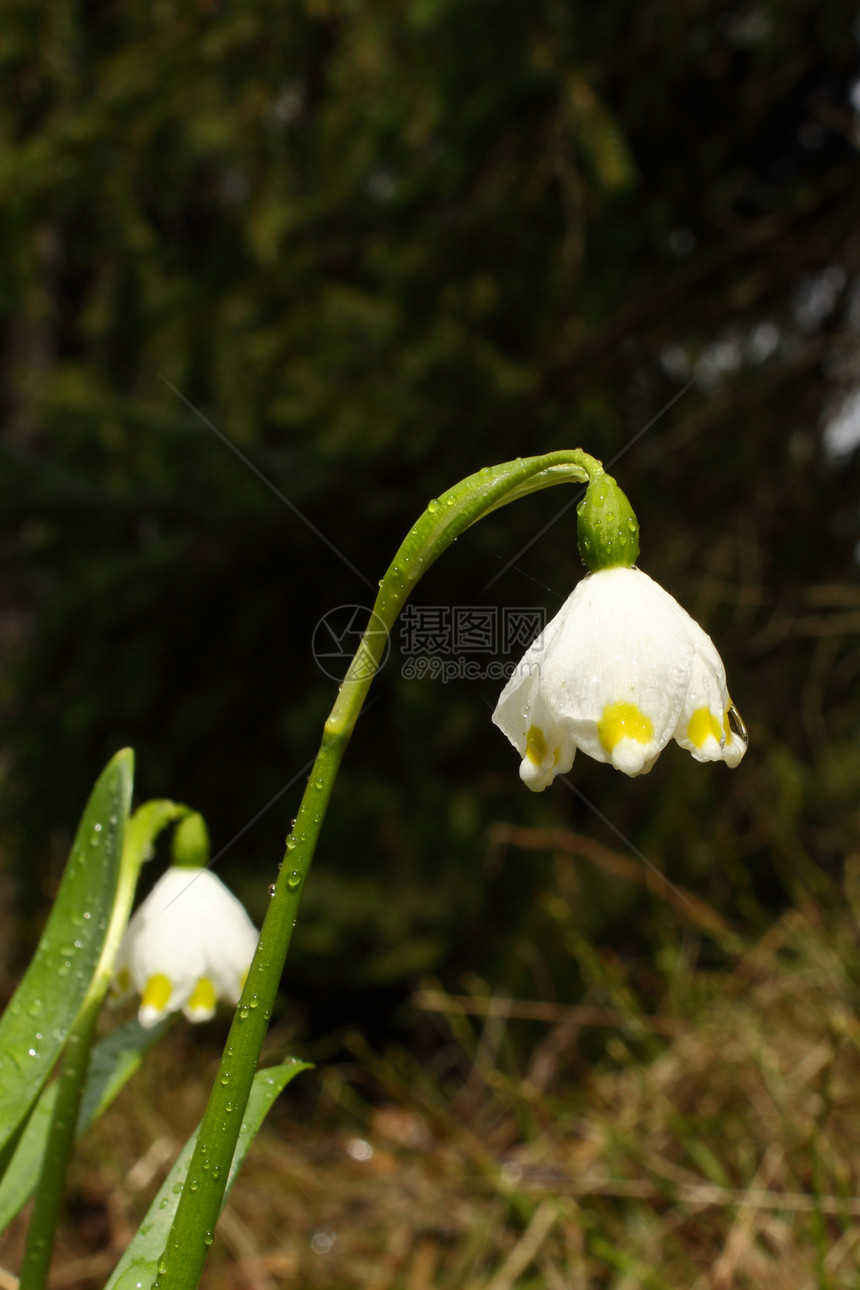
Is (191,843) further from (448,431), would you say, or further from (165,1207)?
(448,431)

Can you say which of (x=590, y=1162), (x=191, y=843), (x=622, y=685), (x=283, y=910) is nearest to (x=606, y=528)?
(x=622, y=685)

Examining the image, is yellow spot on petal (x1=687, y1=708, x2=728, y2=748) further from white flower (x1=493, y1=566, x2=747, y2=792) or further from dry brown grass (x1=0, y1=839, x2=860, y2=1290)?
dry brown grass (x1=0, y1=839, x2=860, y2=1290)

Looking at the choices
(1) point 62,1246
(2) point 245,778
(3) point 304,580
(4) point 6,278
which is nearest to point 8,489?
(4) point 6,278

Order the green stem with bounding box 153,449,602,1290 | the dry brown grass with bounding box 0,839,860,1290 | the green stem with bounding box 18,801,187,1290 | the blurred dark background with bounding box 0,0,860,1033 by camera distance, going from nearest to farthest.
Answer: the green stem with bounding box 153,449,602,1290
the green stem with bounding box 18,801,187,1290
the dry brown grass with bounding box 0,839,860,1290
the blurred dark background with bounding box 0,0,860,1033

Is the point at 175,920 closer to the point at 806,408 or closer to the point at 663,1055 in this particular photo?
the point at 663,1055

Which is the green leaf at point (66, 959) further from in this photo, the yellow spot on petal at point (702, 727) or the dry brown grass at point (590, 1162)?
the dry brown grass at point (590, 1162)

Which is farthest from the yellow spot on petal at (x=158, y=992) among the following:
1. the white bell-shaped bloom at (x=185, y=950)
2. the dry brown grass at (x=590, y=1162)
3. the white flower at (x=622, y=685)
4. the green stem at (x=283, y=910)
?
the dry brown grass at (x=590, y=1162)

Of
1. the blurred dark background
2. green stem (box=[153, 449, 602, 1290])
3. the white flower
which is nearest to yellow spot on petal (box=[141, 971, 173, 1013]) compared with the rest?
green stem (box=[153, 449, 602, 1290])
